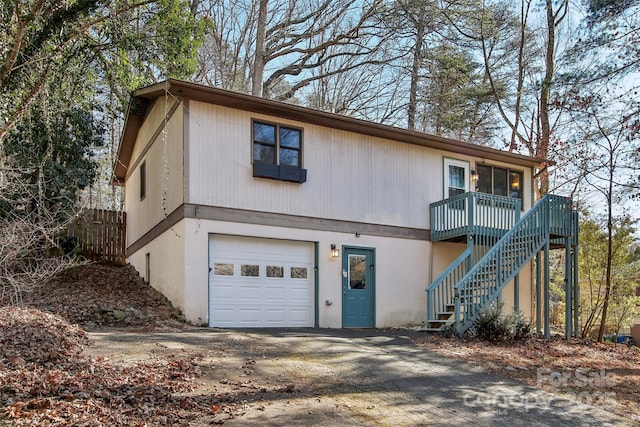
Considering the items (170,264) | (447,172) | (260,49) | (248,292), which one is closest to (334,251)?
(248,292)

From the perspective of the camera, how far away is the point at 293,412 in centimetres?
509

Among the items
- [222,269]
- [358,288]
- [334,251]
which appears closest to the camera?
[222,269]

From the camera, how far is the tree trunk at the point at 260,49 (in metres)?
20.8

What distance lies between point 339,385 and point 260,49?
17.6 meters

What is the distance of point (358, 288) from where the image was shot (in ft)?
41.5

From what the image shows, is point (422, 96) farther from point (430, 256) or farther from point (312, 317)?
point (312, 317)

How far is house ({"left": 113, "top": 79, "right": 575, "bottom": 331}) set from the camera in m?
10.9

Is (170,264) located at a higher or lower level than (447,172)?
lower

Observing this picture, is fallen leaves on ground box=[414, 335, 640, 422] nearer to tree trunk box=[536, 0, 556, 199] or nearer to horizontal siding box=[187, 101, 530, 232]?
horizontal siding box=[187, 101, 530, 232]

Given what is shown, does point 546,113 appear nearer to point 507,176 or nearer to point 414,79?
point 414,79

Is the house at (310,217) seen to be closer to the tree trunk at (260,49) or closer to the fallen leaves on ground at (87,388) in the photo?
the fallen leaves on ground at (87,388)

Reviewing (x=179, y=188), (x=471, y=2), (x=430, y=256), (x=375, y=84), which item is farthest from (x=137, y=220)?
(x=471, y=2)

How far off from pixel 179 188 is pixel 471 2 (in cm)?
1562

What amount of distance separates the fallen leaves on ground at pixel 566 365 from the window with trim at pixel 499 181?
5059mm
